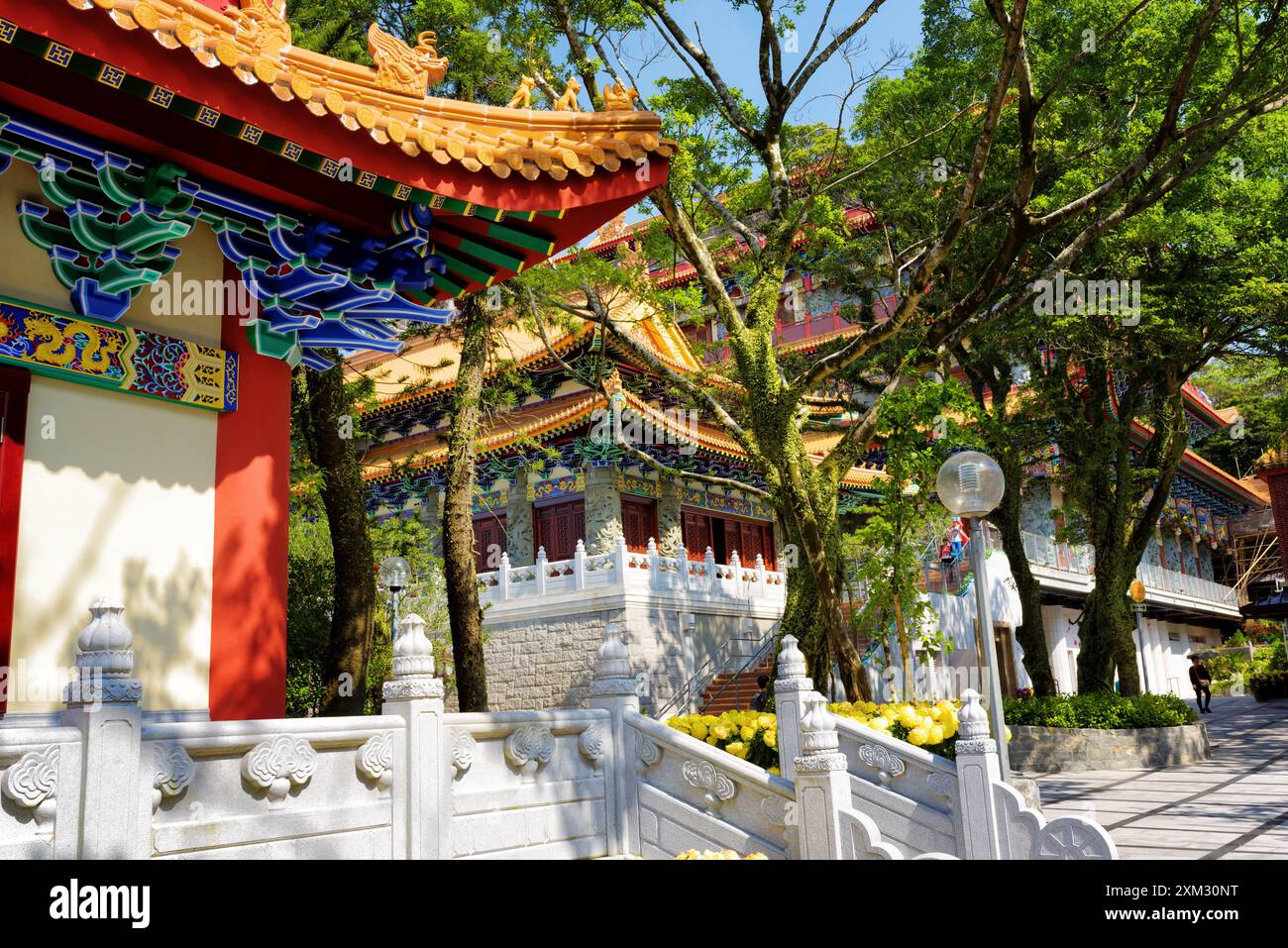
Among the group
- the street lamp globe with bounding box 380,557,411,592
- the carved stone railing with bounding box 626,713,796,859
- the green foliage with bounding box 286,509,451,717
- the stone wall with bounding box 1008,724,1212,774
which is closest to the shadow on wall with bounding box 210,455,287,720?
the carved stone railing with bounding box 626,713,796,859

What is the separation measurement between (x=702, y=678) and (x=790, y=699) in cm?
1209

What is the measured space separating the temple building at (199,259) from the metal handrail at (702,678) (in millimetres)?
13316

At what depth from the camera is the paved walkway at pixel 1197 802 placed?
334 inches

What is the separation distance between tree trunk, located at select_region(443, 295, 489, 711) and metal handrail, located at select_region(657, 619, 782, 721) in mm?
7780

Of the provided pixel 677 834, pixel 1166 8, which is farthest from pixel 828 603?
pixel 1166 8

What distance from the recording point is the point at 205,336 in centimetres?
567

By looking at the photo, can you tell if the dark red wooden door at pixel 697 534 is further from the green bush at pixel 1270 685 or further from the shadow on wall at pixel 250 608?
the shadow on wall at pixel 250 608

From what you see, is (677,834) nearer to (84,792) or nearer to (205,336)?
(84,792)

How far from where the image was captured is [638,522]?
2153 cm

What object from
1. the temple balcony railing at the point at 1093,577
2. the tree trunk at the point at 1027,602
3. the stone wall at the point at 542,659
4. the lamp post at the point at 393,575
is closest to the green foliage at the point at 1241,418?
the temple balcony railing at the point at 1093,577

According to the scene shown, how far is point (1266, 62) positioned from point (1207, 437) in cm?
3031

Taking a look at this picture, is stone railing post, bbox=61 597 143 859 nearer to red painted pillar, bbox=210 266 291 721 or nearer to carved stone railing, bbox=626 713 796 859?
red painted pillar, bbox=210 266 291 721

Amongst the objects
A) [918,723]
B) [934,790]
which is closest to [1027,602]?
[918,723]

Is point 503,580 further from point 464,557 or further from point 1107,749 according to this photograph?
point 1107,749
